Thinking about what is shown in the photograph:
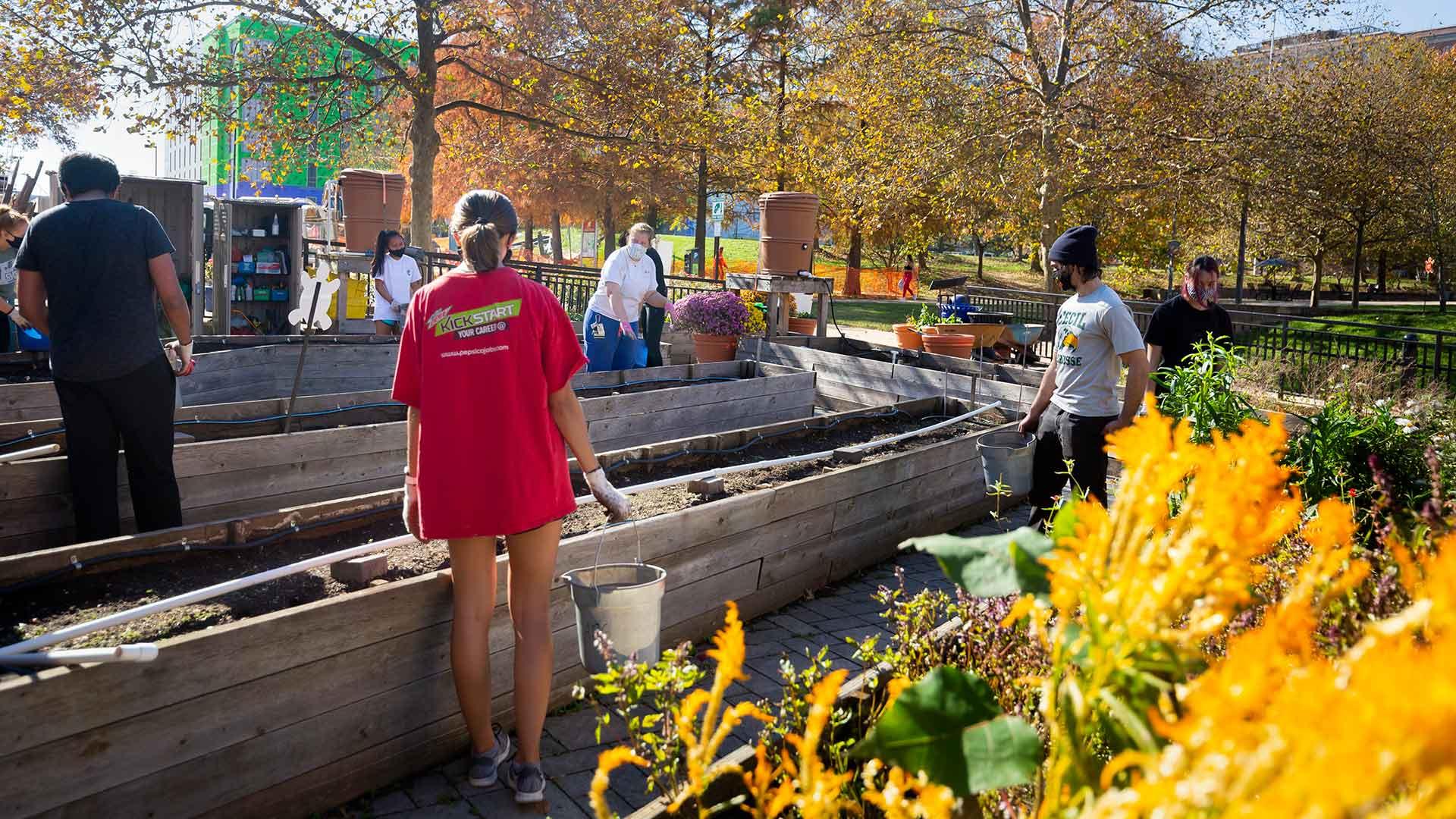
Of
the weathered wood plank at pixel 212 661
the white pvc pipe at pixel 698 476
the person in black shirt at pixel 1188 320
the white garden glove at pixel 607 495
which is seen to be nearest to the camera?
the weathered wood plank at pixel 212 661

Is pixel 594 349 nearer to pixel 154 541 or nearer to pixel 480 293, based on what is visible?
pixel 154 541

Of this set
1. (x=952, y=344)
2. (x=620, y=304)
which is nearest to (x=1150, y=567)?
(x=620, y=304)

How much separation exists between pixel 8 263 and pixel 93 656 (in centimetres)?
761

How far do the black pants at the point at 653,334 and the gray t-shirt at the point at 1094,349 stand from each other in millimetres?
6079

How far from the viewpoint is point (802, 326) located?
14.2 meters

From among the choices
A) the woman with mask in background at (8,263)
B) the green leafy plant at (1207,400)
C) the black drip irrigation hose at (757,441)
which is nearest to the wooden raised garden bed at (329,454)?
the black drip irrigation hose at (757,441)

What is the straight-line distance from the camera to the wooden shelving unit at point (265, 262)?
47.6 feet

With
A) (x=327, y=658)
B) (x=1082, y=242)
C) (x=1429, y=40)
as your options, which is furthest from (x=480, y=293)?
(x=1429, y=40)

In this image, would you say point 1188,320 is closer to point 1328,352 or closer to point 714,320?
point 714,320

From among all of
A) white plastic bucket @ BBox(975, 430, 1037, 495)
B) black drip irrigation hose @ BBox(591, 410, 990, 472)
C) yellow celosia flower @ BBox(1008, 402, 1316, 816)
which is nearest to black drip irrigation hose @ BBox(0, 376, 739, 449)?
black drip irrigation hose @ BBox(591, 410, 990, 472)

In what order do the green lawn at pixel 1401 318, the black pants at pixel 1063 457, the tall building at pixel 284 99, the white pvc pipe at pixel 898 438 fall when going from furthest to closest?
the green lawn at pixel 1401 318 < the tall building at pixel 284 99 < the white pvc pipe at pixel 898 438 < the black pants at pixel 1063 457

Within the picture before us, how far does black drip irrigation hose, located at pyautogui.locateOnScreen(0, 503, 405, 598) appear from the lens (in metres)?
3.62

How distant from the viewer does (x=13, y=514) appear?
176 inches

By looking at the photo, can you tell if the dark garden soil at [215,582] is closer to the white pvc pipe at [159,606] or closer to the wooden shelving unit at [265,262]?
the white pvc pipe at [159,606]
